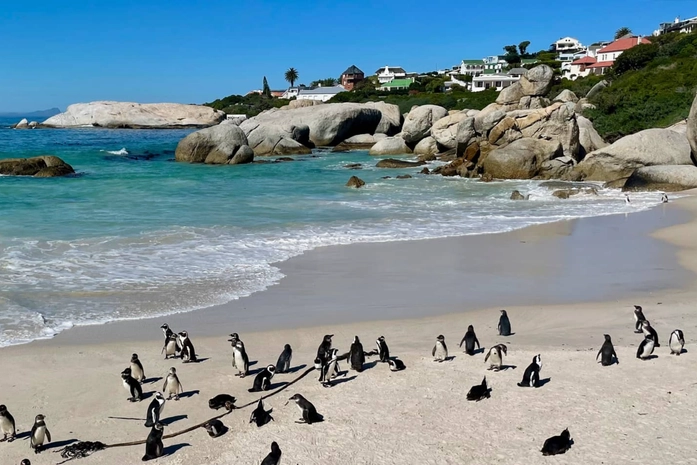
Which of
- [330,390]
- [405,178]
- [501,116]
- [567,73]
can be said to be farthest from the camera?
[567,73]

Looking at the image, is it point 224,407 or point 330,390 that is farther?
point 330,390

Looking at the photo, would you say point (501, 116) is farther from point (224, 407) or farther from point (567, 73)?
point (567, 73)

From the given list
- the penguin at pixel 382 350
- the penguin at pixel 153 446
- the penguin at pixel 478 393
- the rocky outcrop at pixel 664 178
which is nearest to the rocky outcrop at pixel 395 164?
the rocky outcrop at pixel 664 178

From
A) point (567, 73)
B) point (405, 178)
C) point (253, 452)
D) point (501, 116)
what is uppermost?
point (567, 73)

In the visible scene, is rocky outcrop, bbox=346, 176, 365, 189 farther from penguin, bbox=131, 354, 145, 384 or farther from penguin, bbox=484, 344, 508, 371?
penguin, bbox=131, 354, 145, 384

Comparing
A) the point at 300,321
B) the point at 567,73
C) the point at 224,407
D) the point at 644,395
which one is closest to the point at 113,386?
the point at 224,407

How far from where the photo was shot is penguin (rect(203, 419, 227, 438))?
644 cm

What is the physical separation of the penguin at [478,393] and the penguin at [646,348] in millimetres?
2282

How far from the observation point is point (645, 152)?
26125 millimetres

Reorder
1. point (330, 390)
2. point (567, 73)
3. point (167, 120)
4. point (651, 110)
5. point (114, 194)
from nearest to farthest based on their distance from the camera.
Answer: point (330, 390) → point (114, 194) → point (651, 110) → point (567, 73) → point (167, 120)

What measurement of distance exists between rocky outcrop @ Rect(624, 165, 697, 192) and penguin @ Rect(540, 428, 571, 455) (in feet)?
69.2

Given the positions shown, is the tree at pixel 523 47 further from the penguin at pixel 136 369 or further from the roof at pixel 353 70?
the penguin at pixel 136 369

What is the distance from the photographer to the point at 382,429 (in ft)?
21.4

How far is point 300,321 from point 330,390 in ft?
8.80
